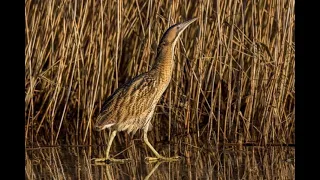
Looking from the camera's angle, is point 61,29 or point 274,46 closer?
point 274,46

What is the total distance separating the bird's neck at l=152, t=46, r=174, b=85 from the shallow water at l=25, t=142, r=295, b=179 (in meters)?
0.62

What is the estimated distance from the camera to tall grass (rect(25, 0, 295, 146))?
6410 mm

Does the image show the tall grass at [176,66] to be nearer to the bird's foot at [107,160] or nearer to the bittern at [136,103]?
the bittern at [136,103]

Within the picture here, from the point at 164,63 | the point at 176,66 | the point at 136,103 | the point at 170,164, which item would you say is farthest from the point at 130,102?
the point at 176,66

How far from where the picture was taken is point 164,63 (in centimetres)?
621

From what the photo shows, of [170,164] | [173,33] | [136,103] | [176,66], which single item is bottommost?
[170,164]

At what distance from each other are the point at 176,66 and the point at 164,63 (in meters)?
0.63

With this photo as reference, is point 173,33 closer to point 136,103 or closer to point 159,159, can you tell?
point 136,103

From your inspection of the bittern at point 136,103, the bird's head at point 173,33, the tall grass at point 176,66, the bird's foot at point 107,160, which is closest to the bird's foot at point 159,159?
the bittern at point 136,103
